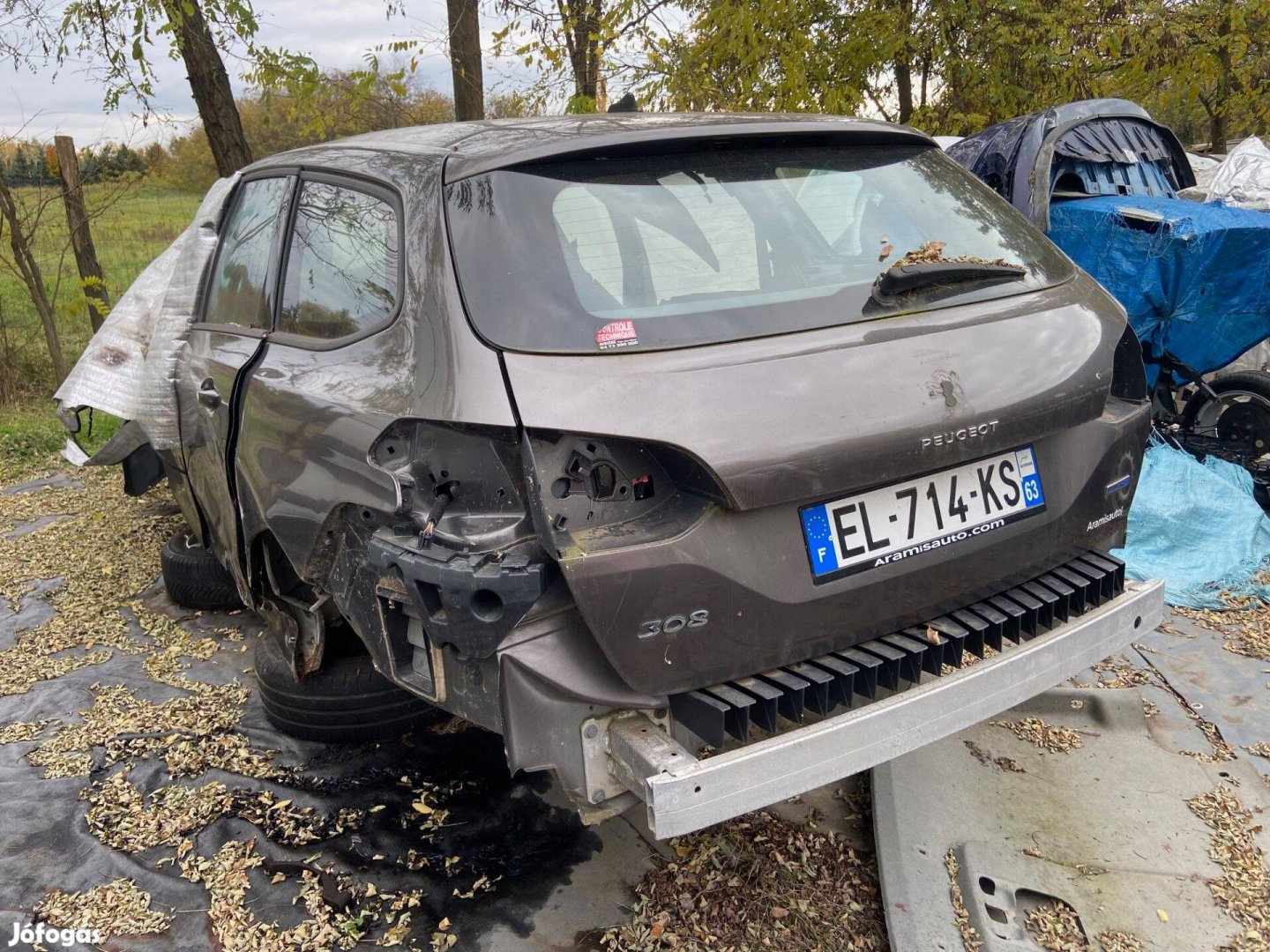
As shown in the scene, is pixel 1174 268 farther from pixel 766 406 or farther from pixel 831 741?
pixel 831 741

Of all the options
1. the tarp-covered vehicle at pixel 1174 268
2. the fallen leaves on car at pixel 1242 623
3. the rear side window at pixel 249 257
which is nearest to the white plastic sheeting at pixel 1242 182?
the tarp-covered vehicle at pixel 1174 268

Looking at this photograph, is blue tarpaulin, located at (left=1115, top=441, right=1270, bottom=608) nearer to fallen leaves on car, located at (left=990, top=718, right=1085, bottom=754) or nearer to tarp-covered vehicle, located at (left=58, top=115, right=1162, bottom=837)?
fallen leaves on car, located at (left=990, top=718, right=1085, bottom=754)

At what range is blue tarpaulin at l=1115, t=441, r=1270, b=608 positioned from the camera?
405cm

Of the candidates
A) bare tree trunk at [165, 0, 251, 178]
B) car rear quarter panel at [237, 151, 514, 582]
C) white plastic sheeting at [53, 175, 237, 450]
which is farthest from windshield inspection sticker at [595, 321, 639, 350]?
bare tree trunk at [165, 0, 251, 178]

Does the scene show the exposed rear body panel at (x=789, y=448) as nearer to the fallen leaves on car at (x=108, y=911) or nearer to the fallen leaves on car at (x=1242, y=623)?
the fallen leaves on car at (x=108, y=911)

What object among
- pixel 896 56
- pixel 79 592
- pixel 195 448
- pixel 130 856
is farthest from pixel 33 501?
pixel 896 56

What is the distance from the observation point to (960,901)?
7.67 feet

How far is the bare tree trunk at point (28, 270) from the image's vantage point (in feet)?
25.2

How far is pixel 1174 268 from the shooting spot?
15.1 feet

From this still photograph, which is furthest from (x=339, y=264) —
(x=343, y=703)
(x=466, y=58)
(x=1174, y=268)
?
(x=466, y=58)

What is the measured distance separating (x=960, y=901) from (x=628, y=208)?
5.91 ft

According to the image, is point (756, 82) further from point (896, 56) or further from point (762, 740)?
point (762, 740)

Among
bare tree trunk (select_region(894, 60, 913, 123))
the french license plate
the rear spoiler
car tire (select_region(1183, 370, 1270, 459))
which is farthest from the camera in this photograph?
bare tree trunk (select_region(894, 60, 913, 123))

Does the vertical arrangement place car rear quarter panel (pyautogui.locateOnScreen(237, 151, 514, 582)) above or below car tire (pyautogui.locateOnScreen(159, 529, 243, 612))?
above
